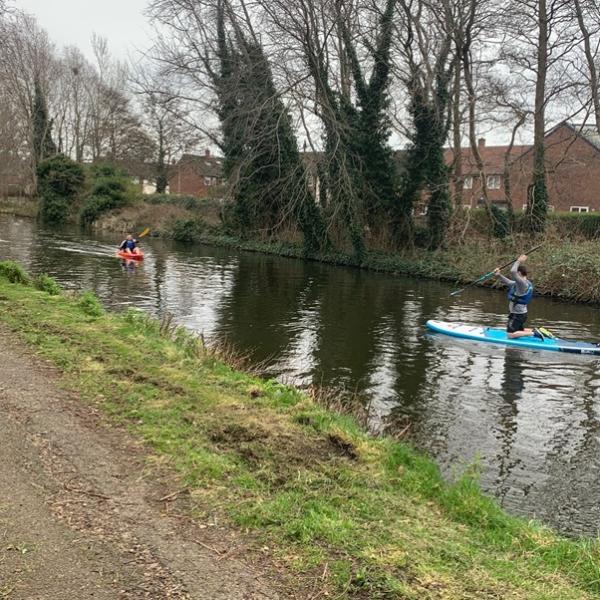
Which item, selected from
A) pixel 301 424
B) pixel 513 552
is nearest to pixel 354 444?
pixel 301 424

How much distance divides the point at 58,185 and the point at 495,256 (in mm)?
37450

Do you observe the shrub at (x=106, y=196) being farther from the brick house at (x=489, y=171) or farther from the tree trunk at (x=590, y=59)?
the tree trunk at (x=590, y=59)

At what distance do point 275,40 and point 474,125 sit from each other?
385 inches

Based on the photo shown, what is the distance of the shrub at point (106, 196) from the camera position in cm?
4491

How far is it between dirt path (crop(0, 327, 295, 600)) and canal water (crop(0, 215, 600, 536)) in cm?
392

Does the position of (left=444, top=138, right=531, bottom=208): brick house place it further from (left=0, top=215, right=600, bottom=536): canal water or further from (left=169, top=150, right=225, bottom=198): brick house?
(left=169, top=150, right=225, bottom=198): brick house

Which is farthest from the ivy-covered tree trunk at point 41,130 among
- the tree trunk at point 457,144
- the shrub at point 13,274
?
the shrub at point 13,274

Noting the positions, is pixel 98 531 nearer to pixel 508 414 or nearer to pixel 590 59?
pixel 508 414

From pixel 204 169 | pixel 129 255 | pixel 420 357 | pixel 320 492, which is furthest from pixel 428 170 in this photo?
pixel 204 169

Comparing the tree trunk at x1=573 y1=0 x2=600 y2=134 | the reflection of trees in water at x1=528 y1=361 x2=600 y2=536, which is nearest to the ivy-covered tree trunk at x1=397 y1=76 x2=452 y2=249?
the tree trunk at x1=573 y1=0 x2=600 y2=134

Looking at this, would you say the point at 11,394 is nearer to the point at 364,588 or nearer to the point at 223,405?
the point at 223,405

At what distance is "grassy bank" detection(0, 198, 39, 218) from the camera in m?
51.6

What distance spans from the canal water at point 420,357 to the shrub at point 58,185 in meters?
23.1

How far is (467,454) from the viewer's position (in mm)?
7785
